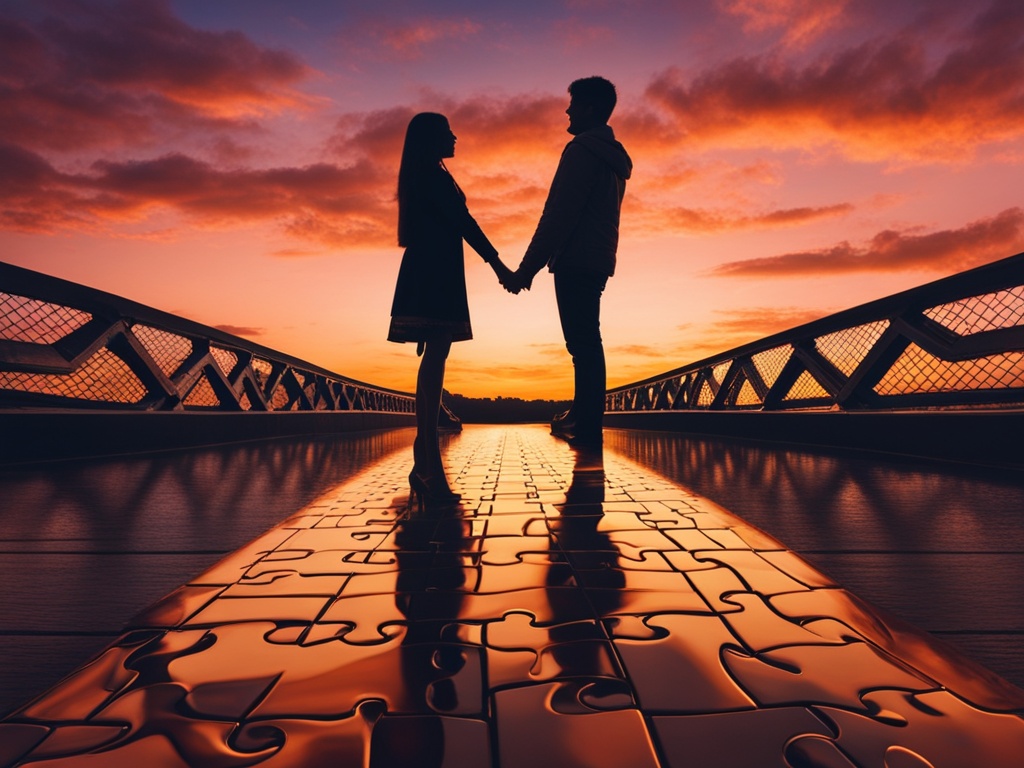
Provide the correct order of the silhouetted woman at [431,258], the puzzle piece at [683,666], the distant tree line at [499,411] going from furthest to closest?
the distant tree line at [499,411] → the silhouetted woman at [431,258] → the puzzle piece at [683,666]

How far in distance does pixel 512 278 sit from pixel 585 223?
1.66m

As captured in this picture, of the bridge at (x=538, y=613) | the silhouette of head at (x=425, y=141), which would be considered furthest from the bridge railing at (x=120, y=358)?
the silhouette of head at (x=425, y=141)

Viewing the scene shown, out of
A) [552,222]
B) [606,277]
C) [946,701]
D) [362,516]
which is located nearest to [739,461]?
[606,277]

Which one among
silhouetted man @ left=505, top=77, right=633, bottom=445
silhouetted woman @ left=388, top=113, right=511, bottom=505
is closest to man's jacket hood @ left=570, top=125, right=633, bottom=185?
silhouetted man @ left=505, top=77, right=633, bottom=445

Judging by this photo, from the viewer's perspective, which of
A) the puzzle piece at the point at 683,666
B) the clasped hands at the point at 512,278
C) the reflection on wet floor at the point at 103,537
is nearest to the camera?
the puzzle piece at the point at 683,666

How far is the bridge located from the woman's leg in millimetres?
330

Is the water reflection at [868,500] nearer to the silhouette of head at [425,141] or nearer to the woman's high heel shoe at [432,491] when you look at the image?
the woman's high heel shoe at [432,491]

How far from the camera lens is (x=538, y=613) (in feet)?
5.68

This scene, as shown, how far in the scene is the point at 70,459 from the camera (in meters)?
5.84

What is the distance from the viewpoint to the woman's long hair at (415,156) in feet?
11.5

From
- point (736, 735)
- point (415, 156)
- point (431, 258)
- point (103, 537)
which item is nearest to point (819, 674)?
point (736, 735)

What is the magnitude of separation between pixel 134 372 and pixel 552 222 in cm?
513

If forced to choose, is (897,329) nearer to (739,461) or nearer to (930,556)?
(739,461)

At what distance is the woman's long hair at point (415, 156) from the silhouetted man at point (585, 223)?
232cm
